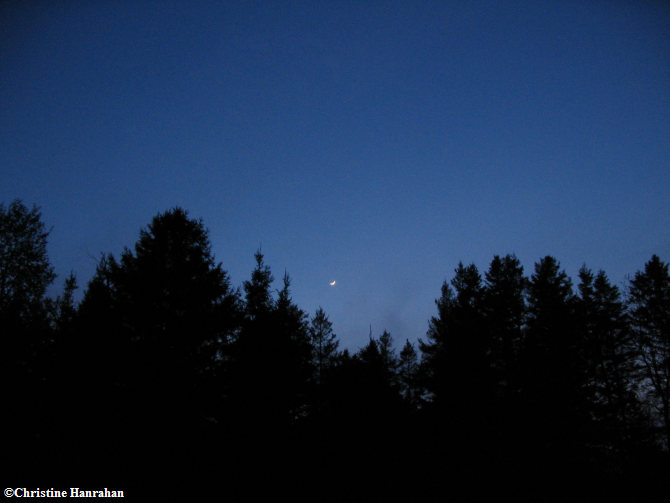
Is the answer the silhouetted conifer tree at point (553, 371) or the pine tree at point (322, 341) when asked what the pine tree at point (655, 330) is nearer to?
the silhouetted conifer tree at point (553, 371)

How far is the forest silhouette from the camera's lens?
1003 cm

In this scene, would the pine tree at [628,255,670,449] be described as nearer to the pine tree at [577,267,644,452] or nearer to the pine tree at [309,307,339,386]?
the pine tree at [577,267,644,452]

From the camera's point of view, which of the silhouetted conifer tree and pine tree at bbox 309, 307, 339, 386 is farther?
pine tree at bbox 309, 307, 339, 386

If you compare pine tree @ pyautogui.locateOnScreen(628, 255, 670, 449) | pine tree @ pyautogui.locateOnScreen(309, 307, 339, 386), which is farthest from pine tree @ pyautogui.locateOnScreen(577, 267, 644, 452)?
pine tree @ pyautogui.locateOnScreen(309, 307, 339, 386)

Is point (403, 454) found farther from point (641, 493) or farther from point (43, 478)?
point (641, 493)

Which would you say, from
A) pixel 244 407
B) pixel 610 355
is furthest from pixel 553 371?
pixel 244 407

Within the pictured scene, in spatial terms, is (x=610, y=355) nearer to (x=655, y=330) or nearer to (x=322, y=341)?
(x=655, y=330)

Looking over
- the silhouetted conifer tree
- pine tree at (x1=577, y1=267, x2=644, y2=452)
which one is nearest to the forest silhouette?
the silhouetted conifer tree

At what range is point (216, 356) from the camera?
549 inches

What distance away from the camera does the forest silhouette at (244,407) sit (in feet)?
32.9

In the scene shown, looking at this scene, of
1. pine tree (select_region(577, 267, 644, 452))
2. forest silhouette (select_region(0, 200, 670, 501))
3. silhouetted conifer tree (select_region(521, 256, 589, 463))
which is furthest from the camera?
pine tree (select_region(577, 267, 644, 452))

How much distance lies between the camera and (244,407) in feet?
37.8

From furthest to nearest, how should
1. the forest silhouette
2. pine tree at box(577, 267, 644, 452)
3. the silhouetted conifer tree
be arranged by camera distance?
pine tree at box(577, 267, 644, 452), the silhouetted conifer tree, the forest silhouette

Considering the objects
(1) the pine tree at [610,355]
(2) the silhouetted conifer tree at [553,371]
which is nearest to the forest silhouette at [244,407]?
(2) the silhouetted conifer tree at [553,371]
